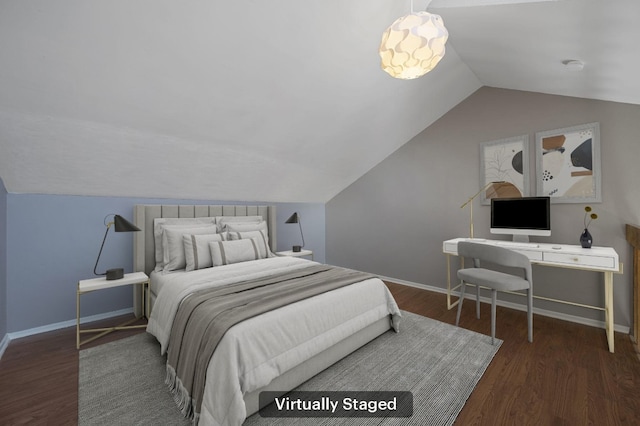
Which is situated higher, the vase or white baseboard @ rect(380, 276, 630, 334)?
the vase

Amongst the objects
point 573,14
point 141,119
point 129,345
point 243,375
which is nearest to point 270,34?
point 141,119

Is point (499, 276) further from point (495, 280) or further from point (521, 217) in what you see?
point (521, 217)

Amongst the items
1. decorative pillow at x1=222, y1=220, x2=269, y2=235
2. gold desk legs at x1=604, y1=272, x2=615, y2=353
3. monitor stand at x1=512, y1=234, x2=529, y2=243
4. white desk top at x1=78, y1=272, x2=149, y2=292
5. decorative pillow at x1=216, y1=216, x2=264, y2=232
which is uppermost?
decorative pillow at x1=216, y1=216, x2=264, y2=232

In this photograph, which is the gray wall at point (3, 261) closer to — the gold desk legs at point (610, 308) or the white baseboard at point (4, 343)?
the white baseboard at point (4, 343)

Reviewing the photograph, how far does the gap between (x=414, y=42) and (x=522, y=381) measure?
89.7 inches

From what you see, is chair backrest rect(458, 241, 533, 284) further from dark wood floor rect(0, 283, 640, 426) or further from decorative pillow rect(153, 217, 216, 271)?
decorative pillow rect(153, 217, 216, 271)

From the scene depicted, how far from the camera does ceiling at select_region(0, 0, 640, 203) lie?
5.29ft

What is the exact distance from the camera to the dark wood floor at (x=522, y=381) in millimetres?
1543

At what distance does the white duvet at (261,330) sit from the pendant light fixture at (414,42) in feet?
5.39

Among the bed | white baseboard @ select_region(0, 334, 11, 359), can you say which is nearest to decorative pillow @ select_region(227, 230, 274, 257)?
the bed

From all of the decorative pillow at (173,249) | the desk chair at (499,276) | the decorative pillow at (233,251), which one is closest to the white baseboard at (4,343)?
the decorative pillow at (173,249)

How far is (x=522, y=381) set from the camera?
185 cm

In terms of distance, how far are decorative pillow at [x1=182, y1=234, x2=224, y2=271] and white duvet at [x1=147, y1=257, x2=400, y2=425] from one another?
0.66 feet

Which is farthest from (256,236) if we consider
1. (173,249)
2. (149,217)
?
(149,217)
